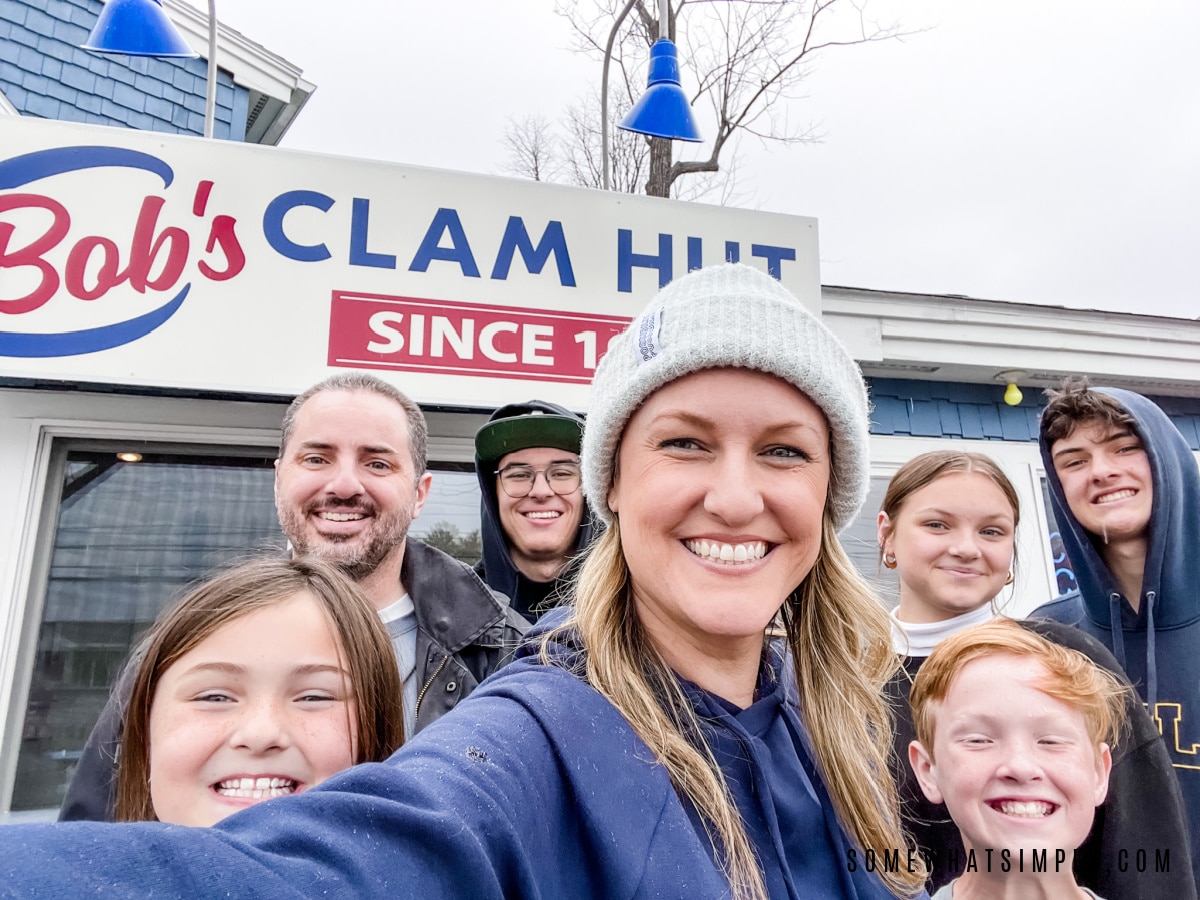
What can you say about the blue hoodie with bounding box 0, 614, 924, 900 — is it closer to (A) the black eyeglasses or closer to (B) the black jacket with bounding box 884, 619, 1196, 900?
(B) the black jacket with bounding box 884, 619, 1196, 900

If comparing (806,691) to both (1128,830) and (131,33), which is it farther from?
(131,33)

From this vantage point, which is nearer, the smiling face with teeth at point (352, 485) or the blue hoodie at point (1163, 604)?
the blue hoodie at point (1163, 604)

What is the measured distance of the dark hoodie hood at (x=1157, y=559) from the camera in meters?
1.85

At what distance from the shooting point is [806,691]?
1308mm

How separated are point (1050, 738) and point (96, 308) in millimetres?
3215

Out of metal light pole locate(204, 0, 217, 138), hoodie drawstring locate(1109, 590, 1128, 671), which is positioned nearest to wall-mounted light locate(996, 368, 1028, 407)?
hoodie drawstring locate(1109, 590, 1128, 671)

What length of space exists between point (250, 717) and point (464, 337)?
2.20 meters

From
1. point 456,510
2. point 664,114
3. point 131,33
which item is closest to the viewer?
point 456,510

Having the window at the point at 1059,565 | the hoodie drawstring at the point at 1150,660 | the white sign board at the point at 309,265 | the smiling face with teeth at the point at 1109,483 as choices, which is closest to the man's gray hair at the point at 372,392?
the white sign board at the point at 309,265

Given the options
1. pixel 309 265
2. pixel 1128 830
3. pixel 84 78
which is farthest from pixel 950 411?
pixel 84 78

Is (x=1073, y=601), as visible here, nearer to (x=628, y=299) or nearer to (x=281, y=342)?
(x=628, y=299)

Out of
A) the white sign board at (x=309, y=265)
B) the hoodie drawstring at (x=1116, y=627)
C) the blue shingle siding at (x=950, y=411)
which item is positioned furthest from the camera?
the blue shingle siding at (x=950, y=411)

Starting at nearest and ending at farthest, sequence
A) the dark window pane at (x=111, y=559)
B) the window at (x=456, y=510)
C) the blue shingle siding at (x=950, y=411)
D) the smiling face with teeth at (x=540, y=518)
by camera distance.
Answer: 1. the smiling face with teeth at (x=540, y=518)
2. the dark window pane at (x=111, y=559)
3. the window at (x=456, y=510)
4. the blue shingle siding at (x=950, y=411)

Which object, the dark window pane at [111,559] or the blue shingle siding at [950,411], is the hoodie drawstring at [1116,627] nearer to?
the blue shingle siding at [950,411]
